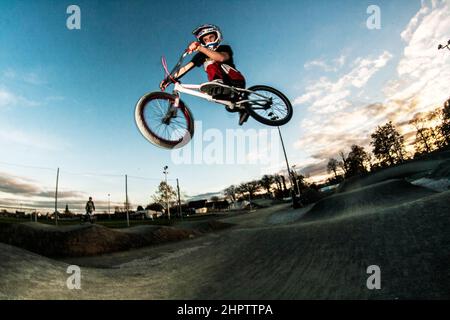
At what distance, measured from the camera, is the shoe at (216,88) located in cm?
502

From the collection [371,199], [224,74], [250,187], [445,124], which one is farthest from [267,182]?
[224,74]

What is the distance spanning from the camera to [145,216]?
57.2 metres

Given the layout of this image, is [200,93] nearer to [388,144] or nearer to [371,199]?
[371,199]

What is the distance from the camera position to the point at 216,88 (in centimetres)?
512

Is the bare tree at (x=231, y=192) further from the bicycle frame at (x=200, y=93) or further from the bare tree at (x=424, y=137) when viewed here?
the bicycle frame at (x=200, y=93)

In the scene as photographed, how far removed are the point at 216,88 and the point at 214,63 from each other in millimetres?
474

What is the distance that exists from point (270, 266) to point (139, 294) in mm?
1811

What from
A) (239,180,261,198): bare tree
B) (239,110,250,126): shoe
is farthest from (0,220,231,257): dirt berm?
(239,180,261,198): bare tree

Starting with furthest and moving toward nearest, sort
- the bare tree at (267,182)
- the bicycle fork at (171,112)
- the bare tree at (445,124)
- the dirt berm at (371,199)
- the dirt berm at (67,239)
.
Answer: the bare tree at (267,182) → the bare tree at (445,124) → the dirt berm at (67,239) → the dirt berm at (371,199) → the bicycle fork at (171,112)

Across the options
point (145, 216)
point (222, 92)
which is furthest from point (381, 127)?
point (222, 92)

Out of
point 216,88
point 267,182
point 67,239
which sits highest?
point 267,182

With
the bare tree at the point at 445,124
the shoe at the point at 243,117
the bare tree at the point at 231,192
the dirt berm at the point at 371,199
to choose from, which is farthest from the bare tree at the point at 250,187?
the shoe at the point at 243,117

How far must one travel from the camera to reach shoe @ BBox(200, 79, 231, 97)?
16.5ft
